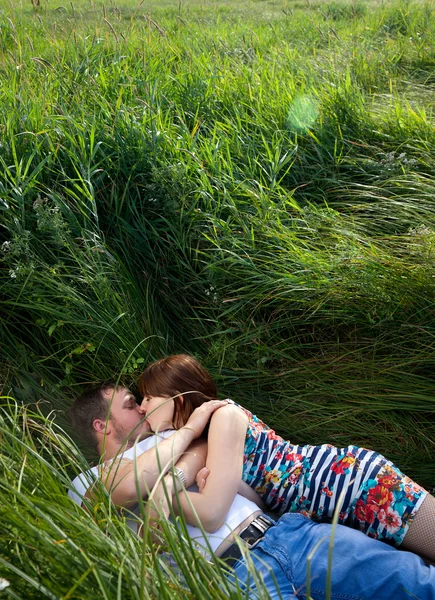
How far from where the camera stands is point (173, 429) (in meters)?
2.39

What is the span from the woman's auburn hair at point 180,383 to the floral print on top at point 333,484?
232mm

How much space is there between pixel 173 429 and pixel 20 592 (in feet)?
3.60

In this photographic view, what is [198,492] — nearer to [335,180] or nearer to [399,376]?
[399,376]

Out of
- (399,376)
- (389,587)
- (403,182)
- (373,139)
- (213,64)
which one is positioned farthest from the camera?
(213,64)

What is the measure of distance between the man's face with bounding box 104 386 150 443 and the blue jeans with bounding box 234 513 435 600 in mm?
731

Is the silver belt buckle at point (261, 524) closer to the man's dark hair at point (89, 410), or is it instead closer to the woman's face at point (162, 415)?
the woman's face at point (162, 415)

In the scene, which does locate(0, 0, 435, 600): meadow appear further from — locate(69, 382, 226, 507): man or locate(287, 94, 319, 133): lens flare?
locate(69, 382, 226, 507): man

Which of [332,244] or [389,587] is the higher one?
[332,244]

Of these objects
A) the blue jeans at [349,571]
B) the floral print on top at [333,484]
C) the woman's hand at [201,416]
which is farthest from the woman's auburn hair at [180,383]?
the blue jeans at [349,571]

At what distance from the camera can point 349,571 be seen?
181 centimetres

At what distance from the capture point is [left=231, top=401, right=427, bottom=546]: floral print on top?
204cm

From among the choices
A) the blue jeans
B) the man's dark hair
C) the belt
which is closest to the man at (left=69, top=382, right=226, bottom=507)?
the man's dark hair

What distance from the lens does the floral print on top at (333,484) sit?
80.1 inches

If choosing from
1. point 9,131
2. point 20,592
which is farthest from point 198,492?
point 9,131
